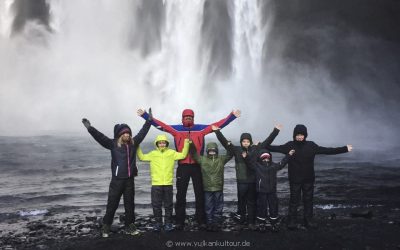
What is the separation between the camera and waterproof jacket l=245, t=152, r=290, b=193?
314 inches

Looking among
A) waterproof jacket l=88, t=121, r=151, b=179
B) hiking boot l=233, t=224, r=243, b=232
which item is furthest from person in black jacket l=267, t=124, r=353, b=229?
waterproof jacket l=88, t=121, r=151, b=179

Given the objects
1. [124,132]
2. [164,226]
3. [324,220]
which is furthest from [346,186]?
[124,132]

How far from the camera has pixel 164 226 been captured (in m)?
7.84

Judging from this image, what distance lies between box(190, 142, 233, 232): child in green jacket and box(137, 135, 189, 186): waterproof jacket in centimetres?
34

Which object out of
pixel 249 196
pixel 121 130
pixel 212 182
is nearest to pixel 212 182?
pixel 212 182

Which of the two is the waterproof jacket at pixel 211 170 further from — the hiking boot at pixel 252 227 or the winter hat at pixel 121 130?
the winter hat at pixel 121 130

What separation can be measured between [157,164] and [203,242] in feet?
6.69

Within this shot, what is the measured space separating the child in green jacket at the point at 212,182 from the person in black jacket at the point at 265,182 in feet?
2.40

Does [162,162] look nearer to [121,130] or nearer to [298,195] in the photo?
[121,130]

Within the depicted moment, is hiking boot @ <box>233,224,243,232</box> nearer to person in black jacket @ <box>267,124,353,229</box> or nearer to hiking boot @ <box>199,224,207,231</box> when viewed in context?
hiking boot @ <box>199,224,207,231</box>

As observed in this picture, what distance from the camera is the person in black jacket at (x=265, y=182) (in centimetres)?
799

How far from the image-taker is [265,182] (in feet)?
26.2

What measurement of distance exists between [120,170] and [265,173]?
11.0ft

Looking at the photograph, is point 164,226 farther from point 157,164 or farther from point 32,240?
point 32,240
